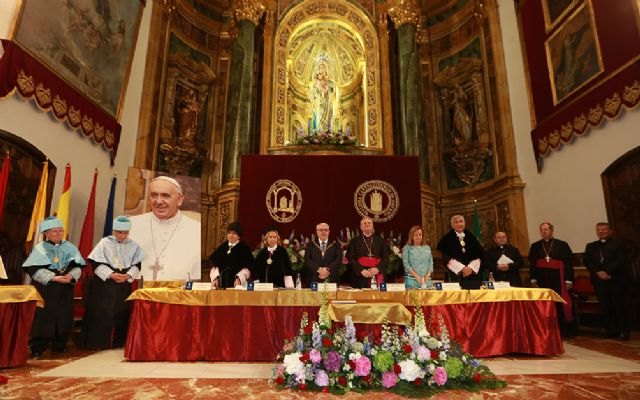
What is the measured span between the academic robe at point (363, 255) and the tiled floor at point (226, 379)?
1.74 m

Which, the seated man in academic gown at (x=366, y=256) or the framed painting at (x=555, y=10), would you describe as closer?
the seated man in academic gown at (x=366, y=256)

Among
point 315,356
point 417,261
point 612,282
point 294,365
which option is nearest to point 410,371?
point 315,356

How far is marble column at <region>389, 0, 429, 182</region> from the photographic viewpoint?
35.0ft

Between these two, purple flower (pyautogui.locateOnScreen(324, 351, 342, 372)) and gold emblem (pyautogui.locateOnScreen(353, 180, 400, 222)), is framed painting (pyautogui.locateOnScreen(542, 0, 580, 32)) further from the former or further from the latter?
purple flower (pyautogui.locateOnScreen(324, 351, 342, 372))

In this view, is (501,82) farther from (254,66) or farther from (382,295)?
(382,295)

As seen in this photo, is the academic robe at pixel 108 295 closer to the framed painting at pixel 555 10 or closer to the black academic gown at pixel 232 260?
the black academic gown at pixel 232 260

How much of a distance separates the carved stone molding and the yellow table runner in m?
11.4

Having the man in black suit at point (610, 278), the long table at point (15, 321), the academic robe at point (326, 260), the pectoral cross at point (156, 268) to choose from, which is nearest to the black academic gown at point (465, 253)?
the academic robe at point (326, 260)

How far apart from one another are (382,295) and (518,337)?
1.80 metres

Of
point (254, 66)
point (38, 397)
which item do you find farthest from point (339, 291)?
point (254, 66)

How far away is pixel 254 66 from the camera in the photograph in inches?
459

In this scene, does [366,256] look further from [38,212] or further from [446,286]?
[38,212]

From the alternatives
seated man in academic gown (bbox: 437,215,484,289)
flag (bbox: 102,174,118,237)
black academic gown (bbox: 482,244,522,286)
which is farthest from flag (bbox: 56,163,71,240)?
black academic gown (bbox: 482,244,522,286)

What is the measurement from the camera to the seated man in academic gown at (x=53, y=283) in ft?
15.0
